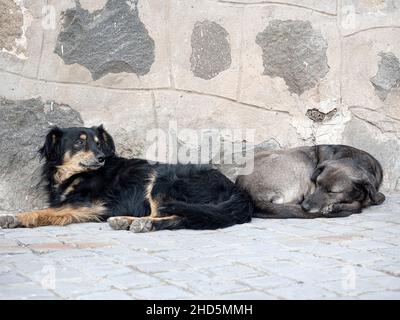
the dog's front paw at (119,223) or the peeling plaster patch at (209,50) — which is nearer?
the dog's front paw at (119,223)

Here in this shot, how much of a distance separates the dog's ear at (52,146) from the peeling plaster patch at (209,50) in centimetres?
159

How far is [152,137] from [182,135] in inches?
12.5

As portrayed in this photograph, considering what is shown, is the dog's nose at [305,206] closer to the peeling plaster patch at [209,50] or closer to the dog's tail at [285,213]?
the dog's tail at [285,213]

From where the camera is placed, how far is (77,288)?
302 cm

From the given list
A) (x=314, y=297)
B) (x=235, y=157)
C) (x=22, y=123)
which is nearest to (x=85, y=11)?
(x=22, y=123)

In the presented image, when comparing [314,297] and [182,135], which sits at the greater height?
[182,135]

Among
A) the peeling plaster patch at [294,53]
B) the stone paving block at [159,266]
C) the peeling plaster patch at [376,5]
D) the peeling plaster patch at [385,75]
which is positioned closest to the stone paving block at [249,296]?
the stone paving block at [159,266]

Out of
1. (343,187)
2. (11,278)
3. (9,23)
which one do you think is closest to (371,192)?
(343,187)

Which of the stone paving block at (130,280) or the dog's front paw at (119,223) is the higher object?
the stone paving block at (130,280)

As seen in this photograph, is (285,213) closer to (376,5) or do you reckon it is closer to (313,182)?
(313,182)

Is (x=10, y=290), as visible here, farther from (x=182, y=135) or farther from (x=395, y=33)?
(x=395, y=33)

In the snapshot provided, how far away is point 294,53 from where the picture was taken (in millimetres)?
6516

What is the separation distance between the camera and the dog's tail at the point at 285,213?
5621 millimetres

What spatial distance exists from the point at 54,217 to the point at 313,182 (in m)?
2.61
